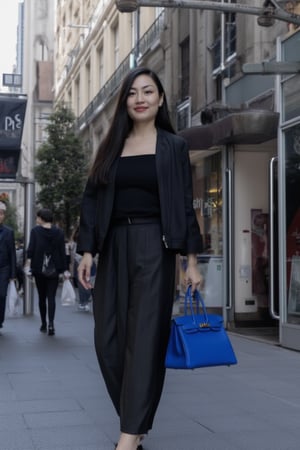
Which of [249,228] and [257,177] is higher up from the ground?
[257,177]

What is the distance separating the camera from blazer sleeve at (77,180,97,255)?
13.6 ft

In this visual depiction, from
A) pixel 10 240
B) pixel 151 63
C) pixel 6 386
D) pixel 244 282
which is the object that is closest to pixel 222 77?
pixel 244 282

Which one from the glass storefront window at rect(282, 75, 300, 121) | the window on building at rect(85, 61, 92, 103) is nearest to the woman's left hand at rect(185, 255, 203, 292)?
the glass storefront window at rect(282, 75, 300, 121)

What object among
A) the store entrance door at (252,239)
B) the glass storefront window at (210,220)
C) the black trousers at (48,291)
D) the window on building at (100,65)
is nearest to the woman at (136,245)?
the black trousers at (48,291)

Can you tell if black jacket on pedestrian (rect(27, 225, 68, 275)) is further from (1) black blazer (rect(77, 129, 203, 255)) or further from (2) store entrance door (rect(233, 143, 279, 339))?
(1) black blazer (rect(77, 129, 203, 255))

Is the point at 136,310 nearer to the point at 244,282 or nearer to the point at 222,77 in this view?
the point at 244,282

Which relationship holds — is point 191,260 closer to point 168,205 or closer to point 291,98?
point 168,205

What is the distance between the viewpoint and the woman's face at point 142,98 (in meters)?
4.19

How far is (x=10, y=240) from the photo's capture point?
430 inches

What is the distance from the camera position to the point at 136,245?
4.02 meters

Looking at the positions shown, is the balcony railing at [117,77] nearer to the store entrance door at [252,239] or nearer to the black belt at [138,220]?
the store entrance door at [252,239]

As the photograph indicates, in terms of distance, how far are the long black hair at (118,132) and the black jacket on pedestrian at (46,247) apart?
23.5 feet

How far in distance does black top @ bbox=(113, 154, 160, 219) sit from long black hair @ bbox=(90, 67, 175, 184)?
0.09 m

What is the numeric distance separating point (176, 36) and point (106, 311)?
49.1 ft
